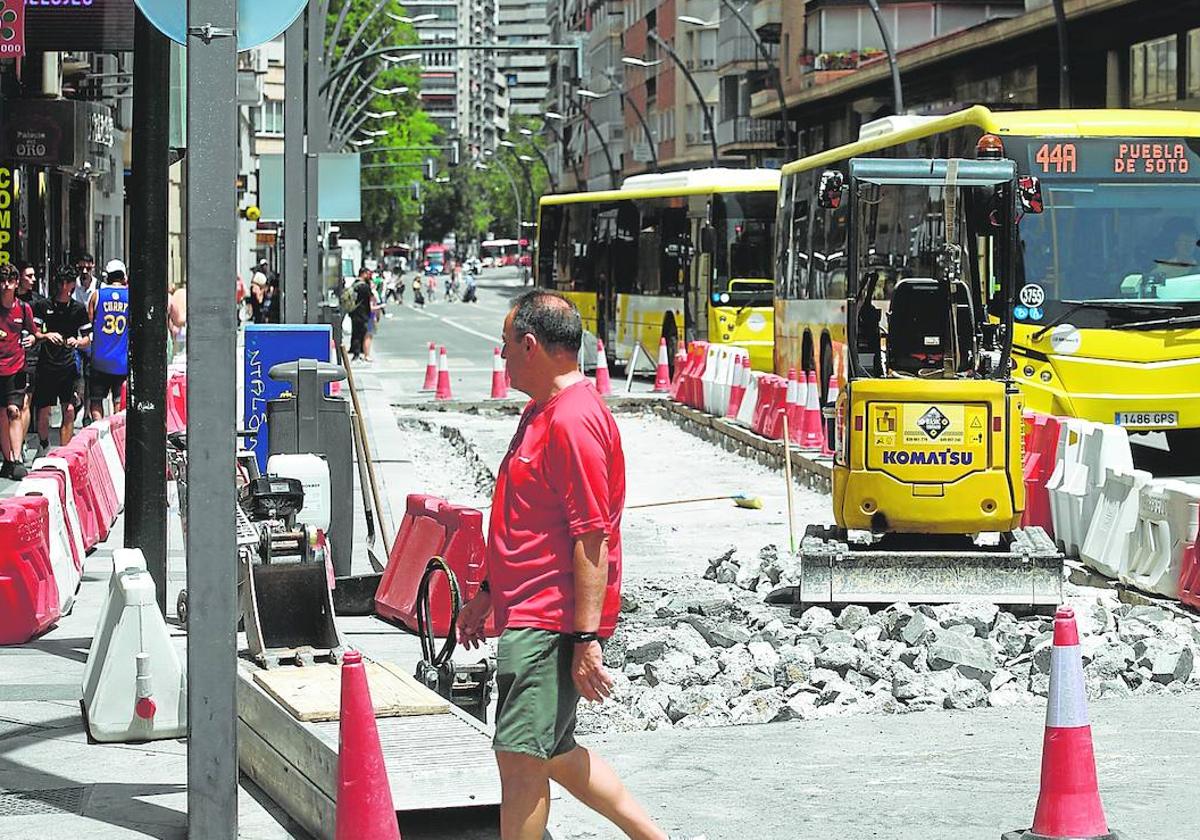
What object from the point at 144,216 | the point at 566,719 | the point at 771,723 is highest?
the point at 144,216

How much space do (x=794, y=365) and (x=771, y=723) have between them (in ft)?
66.5

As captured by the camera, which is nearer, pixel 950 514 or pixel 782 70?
pixel 950 514

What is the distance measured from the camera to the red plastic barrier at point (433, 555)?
34.5 ft

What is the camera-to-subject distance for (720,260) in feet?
113

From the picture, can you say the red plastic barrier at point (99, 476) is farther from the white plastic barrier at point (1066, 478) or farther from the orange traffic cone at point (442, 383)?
the orange traffic cone at point (442, 383)

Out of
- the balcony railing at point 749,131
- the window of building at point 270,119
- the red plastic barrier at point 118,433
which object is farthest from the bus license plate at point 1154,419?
the window of building at point 270,119

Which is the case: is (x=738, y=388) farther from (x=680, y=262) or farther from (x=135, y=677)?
(x=135, y=677)

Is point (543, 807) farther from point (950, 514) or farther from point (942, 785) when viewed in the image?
point (950, 514)

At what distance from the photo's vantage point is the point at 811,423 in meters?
21.7

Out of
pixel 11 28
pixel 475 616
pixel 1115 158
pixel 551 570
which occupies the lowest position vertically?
pixel 475 616

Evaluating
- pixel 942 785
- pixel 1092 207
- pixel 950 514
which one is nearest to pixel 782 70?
pixel 1092 207

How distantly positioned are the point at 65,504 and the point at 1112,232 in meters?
10.2

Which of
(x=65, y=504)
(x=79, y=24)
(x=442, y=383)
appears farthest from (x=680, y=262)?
(x=65, y=504)

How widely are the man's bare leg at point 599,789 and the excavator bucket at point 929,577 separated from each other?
18.2ft
